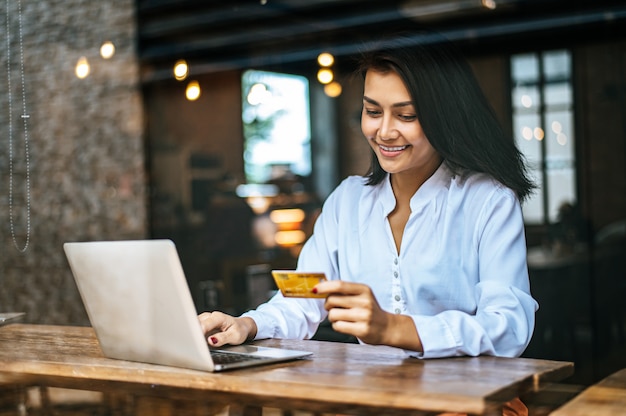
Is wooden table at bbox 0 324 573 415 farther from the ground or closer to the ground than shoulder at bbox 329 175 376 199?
closer to the ground

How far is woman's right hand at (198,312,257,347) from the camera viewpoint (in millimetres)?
1914

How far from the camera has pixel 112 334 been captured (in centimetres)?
180

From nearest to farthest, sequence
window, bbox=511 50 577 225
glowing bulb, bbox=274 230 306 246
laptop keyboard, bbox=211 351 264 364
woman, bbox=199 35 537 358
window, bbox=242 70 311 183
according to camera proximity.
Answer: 1. laptop keyboard, bbox=211 351 264 364
2. woman, bbox=199 35 537 358
3. window, bbox=511 50 577 225
4. window, bbox=242 70 311 183
5. glowing bulb, bbox=274 230 306 246

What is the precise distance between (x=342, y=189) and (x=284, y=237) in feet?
10.1

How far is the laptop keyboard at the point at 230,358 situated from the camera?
170 cm

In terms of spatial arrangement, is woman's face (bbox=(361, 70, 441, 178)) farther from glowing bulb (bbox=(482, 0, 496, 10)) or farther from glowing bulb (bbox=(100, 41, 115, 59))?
glowing bulb (bbox=(100, 41, 115, 59))

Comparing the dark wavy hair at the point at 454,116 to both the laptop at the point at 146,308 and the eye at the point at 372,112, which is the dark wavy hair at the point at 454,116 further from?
the laptop at the point at 146,308

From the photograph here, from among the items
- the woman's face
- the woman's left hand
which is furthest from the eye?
the woman's left hand

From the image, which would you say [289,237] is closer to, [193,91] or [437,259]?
[193,91]

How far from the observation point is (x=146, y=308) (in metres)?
1.68

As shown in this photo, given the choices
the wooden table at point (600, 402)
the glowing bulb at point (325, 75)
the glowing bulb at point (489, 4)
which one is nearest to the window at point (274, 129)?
the glowing bulb at point (325, 75)

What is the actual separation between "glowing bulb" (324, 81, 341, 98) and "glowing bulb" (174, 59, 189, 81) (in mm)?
1040

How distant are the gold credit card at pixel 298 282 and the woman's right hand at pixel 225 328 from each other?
0.30 metres

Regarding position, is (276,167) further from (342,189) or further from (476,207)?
(476,207)
